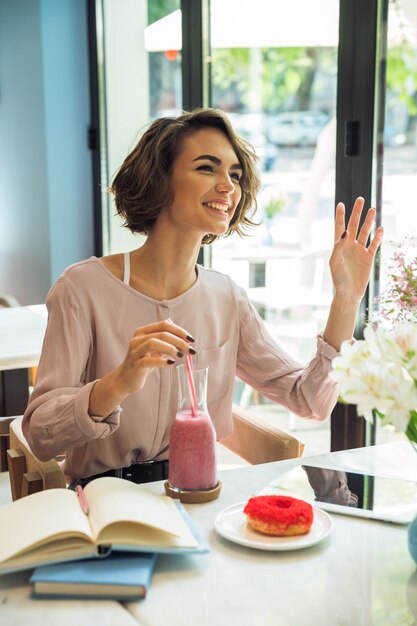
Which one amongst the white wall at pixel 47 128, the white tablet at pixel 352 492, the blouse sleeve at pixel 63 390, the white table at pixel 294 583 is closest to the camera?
the white table at pixel 294 583

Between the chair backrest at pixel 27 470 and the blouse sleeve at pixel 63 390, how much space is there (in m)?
0.03

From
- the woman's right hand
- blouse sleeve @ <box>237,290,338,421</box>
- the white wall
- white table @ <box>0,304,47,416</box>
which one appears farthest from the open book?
the white wall

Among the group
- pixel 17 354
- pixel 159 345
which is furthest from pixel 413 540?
pixel 17 354

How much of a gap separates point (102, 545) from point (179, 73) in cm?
279

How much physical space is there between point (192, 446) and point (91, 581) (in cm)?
35

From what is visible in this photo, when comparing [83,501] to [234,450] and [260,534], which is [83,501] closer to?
[260,534]

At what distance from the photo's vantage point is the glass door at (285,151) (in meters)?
2.85

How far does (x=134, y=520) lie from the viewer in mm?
1126

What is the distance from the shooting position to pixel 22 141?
4.44 meters

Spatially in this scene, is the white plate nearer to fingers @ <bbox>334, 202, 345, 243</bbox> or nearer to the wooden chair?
the wooden chair

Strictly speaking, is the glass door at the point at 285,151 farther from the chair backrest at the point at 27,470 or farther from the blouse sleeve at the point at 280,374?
the chair backrest at the point at 27,470

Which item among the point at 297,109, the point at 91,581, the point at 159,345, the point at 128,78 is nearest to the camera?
the point at 91,581

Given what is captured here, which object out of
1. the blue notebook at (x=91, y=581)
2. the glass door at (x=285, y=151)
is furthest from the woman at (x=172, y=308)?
the glass door at (x=285, y=151)

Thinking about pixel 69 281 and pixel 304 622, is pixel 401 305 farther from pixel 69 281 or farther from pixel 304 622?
pixel 69 281
